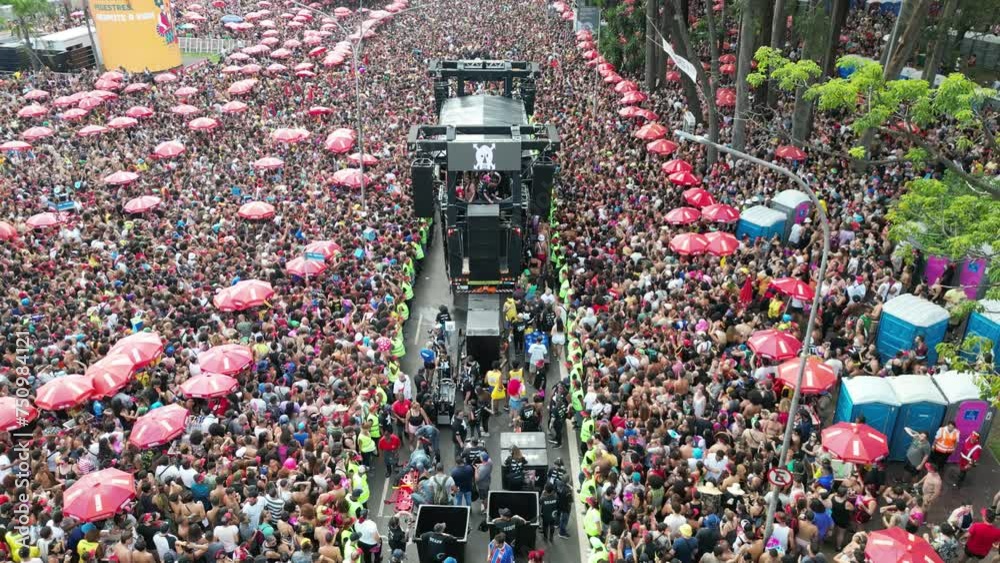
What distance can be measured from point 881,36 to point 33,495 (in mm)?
39284

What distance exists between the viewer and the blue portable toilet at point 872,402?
45.5ft

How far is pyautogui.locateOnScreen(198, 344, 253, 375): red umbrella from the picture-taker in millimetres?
14344

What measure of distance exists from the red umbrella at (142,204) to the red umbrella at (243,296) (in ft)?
24.4

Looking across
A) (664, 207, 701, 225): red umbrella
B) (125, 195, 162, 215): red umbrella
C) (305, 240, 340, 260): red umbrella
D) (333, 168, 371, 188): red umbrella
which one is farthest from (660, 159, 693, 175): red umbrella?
(125, 195, 162, 215): red umbrella

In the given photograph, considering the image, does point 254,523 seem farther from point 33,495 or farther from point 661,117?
point 661,117

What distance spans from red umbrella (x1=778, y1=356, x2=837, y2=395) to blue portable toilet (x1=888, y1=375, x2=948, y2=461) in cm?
119

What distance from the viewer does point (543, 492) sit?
12742 mm

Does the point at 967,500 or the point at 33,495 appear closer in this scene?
the point at 33,495

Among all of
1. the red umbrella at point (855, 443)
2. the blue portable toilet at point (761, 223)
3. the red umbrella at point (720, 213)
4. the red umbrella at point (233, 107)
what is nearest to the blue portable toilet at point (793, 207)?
the blue portable toilet at point (761, 223)

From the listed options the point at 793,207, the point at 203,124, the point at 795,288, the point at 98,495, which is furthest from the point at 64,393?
the point at 203,124

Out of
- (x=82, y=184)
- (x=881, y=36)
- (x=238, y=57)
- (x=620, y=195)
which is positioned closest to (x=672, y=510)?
(x=620, y=195)

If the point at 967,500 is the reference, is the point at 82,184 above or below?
above

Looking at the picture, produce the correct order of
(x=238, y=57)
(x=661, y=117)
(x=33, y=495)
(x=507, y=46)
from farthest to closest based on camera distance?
(x=507, y=46), (x=238, y=57), (x=661, y=117), (x=33, y=495)

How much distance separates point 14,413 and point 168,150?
1566 cm
